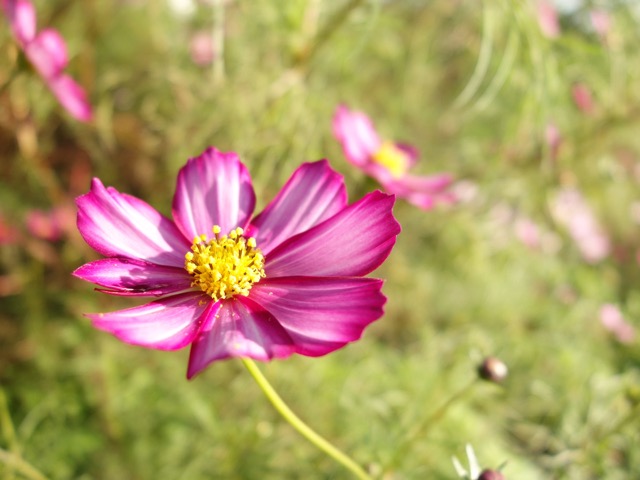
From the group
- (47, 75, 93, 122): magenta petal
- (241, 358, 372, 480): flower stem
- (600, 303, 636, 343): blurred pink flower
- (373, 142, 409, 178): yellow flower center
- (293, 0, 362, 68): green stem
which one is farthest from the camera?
(600, 303, 636, 343): blurred pink flower

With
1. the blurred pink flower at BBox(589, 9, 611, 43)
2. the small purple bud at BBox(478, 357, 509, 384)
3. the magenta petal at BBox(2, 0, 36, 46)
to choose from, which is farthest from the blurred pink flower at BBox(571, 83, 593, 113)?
the magenta petal at BBox(2, 0, 36, 46)

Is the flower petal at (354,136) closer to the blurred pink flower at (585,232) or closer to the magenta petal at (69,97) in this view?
the magenta petal at (69,97)

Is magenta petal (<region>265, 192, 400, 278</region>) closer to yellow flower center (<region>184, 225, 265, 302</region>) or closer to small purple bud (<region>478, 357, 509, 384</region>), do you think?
yellow flower center (<region>184, 225, 265, 302</region>)

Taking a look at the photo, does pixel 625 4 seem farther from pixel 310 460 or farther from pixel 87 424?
pixel 87 424

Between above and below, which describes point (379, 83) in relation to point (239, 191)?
below

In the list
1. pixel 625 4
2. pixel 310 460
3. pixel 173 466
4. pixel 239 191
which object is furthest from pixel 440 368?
pixel 625 4

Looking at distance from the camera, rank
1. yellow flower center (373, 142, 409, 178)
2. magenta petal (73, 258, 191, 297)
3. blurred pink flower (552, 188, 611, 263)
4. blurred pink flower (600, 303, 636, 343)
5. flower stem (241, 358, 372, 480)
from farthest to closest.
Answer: blurred pink flower (552, 188, 611, 263) < blurred pink flower (600, 303, 636, 343) < yellow flower center (373, 142, 409, 178) < magenta petal (73, 258, 191, 297) < flower stem (241, 358, 372, 480)
